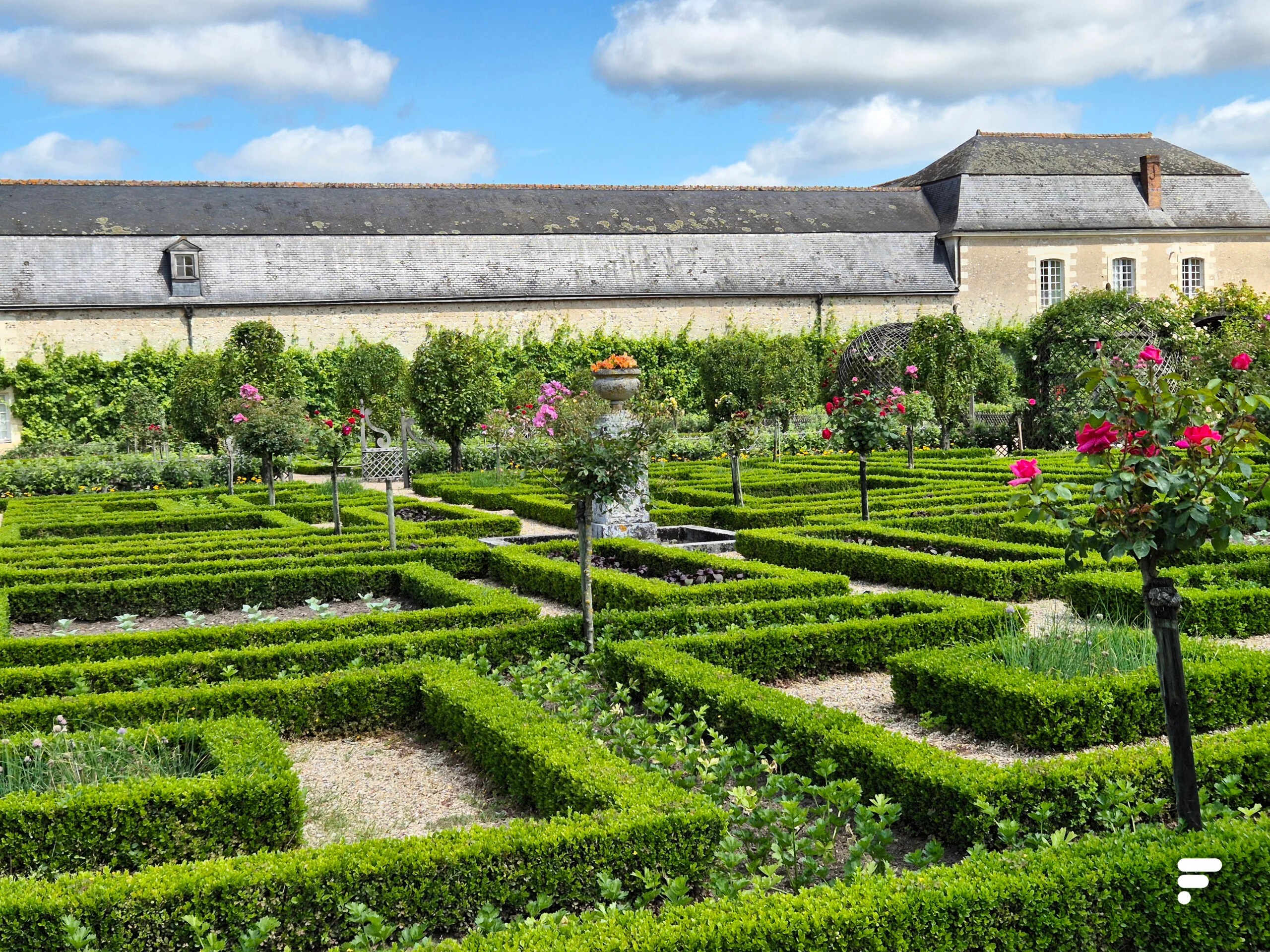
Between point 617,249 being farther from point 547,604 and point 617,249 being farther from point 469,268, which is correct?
point 547,604

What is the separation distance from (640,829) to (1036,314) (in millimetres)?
30634

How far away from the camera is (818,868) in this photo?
3.67m

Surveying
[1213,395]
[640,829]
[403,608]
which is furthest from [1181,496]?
[403,608]

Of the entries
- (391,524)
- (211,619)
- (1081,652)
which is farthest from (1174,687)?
(391,524)

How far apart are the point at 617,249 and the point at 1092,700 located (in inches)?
1016

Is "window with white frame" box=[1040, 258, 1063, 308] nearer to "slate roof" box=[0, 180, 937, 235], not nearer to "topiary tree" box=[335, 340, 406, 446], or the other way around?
"slate roof" box=[0, 180, 937, 235]

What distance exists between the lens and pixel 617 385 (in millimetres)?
11094

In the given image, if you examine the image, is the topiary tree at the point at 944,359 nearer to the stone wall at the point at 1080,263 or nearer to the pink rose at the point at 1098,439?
the stone wall at the point at 1080,263

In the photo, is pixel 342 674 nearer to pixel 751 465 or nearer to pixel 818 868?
pixel 818 868

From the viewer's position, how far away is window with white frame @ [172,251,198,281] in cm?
2622

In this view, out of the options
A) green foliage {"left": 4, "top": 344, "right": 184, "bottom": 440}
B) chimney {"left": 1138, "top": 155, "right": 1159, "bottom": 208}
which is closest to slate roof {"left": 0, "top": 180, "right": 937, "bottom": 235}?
green foliage {"left": 4, "top": 344, "right": 184, "bottom": 440}

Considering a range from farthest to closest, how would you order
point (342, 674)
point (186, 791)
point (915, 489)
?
point (915, 489) → point (342, 674) → point (186, 791)

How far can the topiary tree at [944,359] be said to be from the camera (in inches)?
724

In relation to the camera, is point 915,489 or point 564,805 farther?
point 915,489
